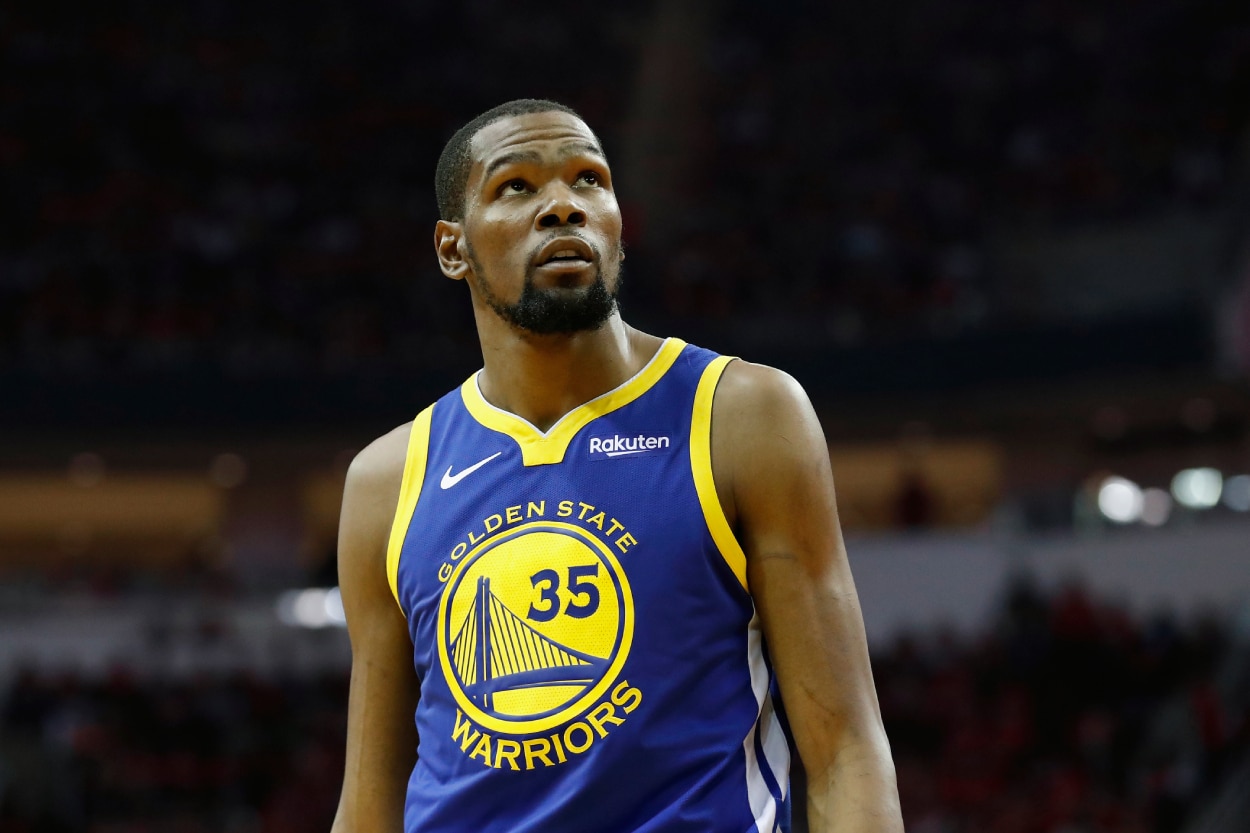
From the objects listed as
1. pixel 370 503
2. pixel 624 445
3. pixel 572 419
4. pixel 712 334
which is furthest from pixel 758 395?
pixel 712 334

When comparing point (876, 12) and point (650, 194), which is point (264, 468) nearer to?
point (650, 194)

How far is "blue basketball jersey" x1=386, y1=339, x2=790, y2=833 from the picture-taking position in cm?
251

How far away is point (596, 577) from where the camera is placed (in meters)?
2.59

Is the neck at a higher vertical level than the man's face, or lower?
Answer: lower

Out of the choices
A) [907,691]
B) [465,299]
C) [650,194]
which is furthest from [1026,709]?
[650,194]

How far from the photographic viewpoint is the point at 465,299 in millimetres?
18750

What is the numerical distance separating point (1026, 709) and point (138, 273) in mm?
12069

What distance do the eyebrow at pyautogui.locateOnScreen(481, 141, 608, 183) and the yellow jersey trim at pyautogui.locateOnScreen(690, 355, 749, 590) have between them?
0.49 metres

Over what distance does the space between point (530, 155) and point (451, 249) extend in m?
0.29

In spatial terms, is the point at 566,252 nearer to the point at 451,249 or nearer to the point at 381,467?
the point at 451,249

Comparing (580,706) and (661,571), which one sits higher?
(661,571)

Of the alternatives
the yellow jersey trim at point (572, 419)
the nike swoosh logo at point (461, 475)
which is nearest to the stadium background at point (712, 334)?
the yellow jersey trim at point (572, 419)

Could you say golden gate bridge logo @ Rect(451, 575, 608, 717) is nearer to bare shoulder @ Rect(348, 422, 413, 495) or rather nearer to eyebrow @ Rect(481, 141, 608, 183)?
bare shoulder @ Rect(348, 422, 413, 495)

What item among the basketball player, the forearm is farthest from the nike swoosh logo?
the forearm
